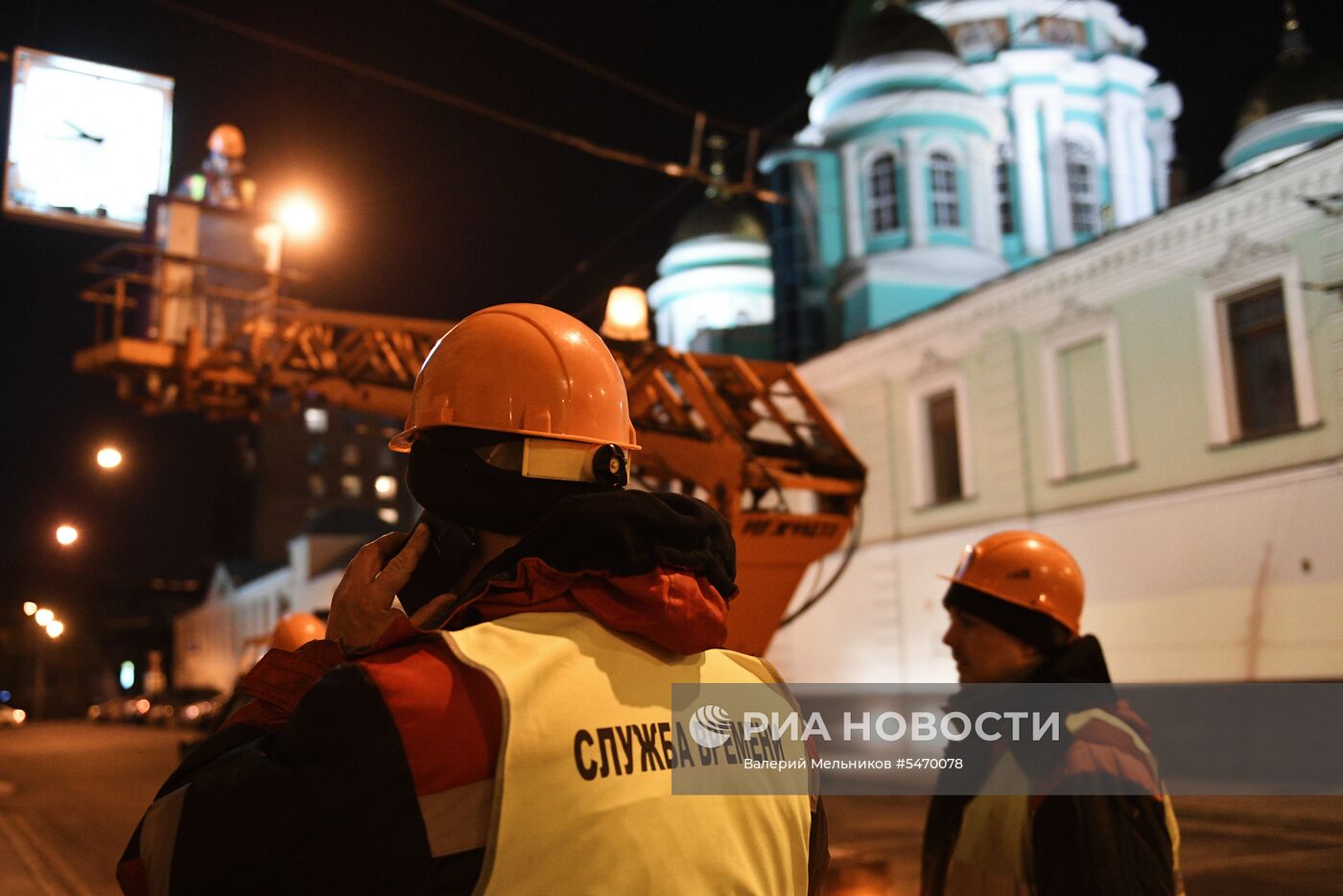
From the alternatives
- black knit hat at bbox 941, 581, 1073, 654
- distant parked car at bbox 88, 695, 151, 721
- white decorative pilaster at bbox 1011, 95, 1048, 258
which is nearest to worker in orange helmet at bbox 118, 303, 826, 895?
black knit hat at bbox 941, 581, 1073, 654

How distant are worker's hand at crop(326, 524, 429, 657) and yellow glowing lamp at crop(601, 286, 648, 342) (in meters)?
6.53

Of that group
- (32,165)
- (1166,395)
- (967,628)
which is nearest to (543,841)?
(967,628)

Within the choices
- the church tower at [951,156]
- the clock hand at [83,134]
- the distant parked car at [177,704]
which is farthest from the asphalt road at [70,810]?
the church tower at [951,156]

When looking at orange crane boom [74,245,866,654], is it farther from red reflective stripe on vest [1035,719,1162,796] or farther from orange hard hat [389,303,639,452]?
orange hard hat [389,303,639,452]

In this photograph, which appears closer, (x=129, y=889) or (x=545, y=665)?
(x=129, y=889)

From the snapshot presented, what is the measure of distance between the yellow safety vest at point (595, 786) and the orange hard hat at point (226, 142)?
15.5m

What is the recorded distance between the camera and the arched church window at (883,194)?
32.3 meters

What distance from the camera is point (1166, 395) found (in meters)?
18.4

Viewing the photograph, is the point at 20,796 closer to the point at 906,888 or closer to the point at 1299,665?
the point at 906,888

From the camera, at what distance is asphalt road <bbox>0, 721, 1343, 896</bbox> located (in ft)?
29.1

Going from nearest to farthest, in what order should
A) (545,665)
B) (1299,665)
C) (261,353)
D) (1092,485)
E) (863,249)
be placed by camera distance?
(545,665)
(261,353)
(1299,665)
(1092,485)
(863,249)

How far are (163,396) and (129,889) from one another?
11207 mm

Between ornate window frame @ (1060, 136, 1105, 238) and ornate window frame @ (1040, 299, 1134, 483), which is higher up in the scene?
ornate window frame @ (1060, 136, 1105, 238)

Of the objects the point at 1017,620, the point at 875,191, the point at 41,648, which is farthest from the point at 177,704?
the point at 1017,620
